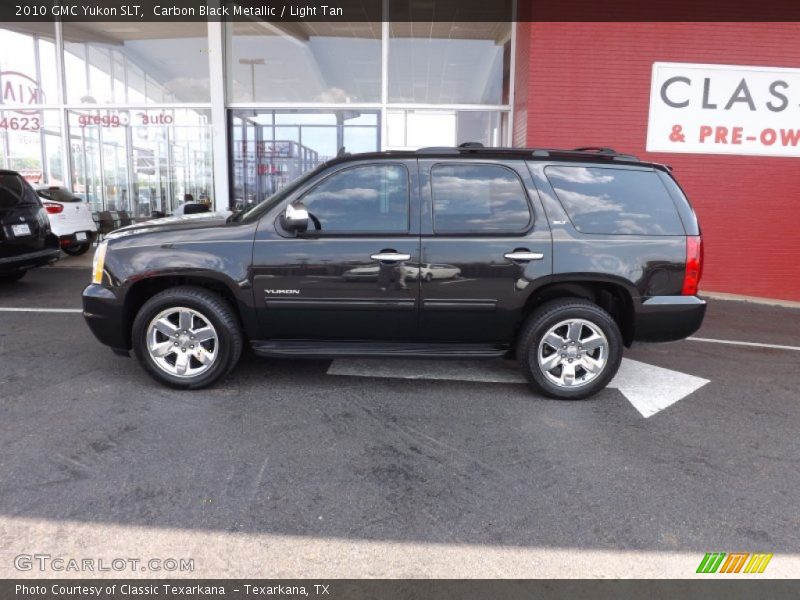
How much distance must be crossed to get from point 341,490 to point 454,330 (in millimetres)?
1715

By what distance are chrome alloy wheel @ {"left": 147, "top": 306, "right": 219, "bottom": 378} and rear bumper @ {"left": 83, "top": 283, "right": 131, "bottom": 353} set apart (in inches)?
9.5

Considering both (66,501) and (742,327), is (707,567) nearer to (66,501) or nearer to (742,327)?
(66,501)

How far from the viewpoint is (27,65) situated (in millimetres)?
12891

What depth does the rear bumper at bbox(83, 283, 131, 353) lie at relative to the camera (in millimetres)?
4543

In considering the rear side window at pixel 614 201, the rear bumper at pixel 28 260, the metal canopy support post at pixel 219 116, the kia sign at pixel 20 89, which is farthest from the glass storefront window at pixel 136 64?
the rear side window at pixel 614 201

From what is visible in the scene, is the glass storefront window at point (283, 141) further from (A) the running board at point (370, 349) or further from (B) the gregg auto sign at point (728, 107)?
(A) the running board at point (370, 349)

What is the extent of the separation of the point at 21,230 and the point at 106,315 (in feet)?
14.5

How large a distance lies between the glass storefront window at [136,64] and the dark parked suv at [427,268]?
9.19m

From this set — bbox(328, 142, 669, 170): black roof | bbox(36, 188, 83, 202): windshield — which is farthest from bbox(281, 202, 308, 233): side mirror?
bbox(36, 188, 83, 202): windshield

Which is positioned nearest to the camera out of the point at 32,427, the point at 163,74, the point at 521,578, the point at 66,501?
the point at 521,578

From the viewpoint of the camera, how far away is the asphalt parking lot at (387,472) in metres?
2.71

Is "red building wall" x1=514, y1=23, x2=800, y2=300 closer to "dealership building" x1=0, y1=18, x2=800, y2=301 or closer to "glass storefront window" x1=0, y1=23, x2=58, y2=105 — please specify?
"dealership building" x1=0, y1=18, x2=800, y2=301

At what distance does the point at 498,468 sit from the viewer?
3473mm

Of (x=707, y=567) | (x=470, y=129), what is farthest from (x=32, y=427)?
(x=470, y=129)
